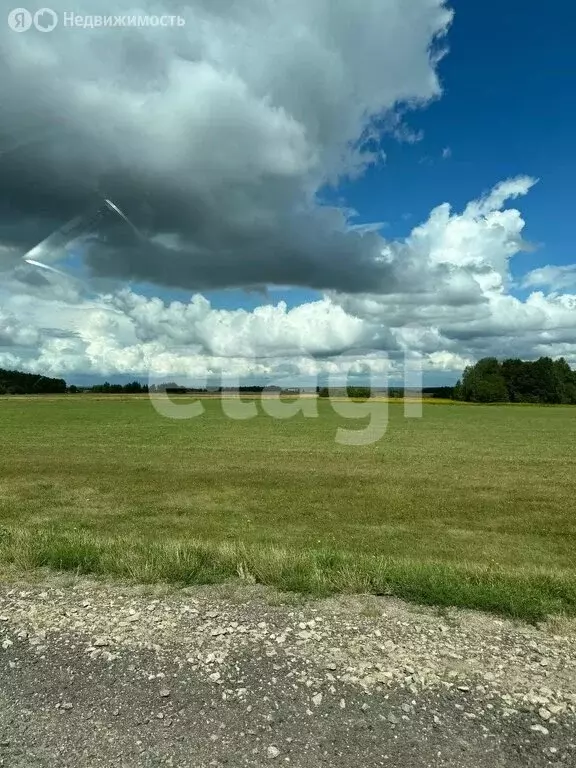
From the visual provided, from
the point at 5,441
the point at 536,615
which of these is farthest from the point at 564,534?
the point at 5,441

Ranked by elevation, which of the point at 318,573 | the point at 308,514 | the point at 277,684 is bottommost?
the point at 308,514

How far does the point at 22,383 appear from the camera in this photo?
120 meters

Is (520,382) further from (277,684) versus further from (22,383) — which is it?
(277,684)

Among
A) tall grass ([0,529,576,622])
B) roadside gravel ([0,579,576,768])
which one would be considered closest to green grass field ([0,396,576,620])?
tall grass ([0,529,576,622])

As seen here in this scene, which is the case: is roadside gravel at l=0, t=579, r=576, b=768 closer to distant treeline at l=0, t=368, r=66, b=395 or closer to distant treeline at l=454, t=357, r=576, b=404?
distant treeline at l=0, t=368, r=66, b=395

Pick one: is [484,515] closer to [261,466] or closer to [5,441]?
[261,466]

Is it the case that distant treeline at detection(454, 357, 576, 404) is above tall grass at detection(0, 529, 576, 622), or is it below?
above

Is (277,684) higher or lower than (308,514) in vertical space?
higher

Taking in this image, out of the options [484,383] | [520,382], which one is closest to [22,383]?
[484,383]

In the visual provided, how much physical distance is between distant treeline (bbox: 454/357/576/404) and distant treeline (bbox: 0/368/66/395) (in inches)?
3498

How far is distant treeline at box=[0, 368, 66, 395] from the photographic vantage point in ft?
366

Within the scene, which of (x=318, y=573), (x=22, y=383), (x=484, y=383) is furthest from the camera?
(x=484, y=383)

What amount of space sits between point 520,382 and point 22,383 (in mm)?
→ 115987

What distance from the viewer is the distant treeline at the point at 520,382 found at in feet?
460
